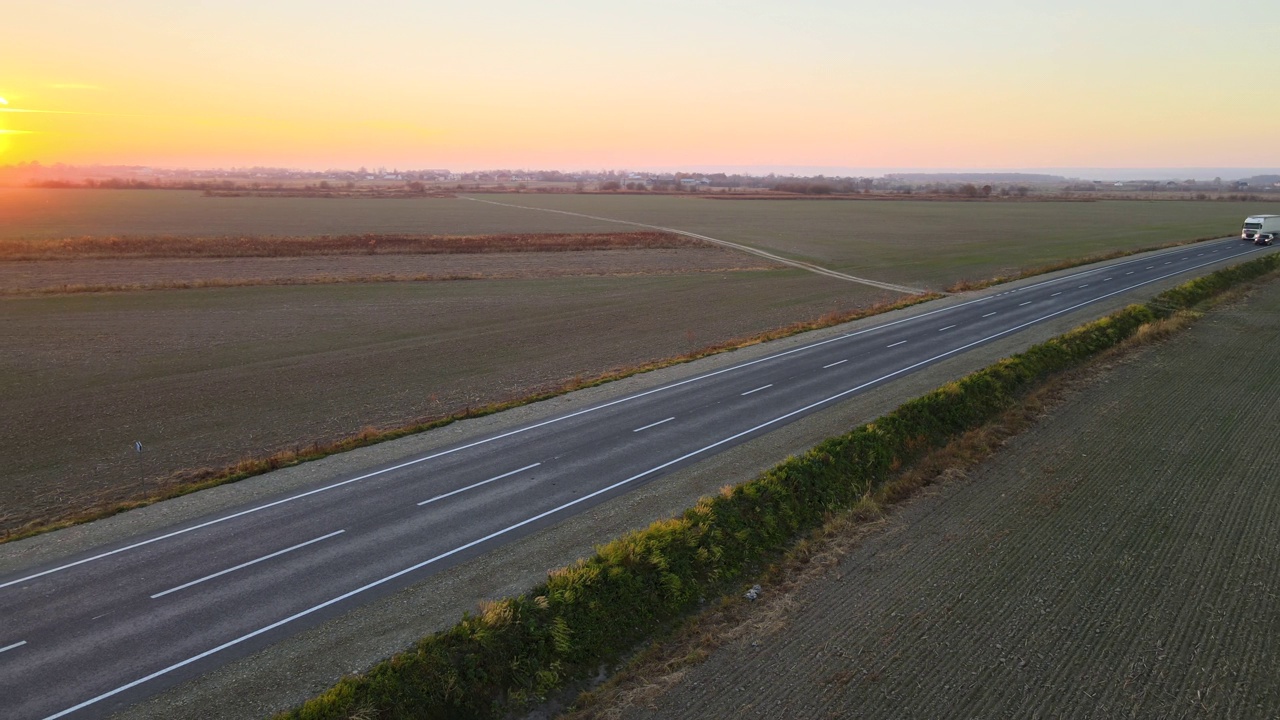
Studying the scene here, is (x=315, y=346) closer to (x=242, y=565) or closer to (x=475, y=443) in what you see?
(x=475, y=443)

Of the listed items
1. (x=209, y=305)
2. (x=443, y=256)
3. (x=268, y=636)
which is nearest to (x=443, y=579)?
(x=268, y=636)

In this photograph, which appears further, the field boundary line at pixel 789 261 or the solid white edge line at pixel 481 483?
the field boundary line at pixel 789 261

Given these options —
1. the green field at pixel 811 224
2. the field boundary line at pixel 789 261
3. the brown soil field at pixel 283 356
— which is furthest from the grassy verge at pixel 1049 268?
the brown soil field at pixel 283 356

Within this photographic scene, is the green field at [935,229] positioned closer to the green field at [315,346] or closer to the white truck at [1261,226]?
Result: the green field at [315,346]

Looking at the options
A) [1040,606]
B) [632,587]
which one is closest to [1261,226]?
[1040,606]

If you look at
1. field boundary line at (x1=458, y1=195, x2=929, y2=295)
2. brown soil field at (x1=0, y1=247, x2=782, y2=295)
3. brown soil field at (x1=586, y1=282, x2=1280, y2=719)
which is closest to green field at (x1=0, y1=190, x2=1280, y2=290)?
field boundary line at (x1=458, y1=195, x2=929, y2=295)

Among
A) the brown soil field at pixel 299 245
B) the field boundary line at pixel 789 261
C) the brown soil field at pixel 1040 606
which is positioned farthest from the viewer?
the brown soil field at pixel 299 245
